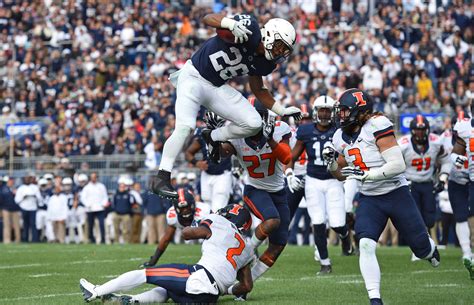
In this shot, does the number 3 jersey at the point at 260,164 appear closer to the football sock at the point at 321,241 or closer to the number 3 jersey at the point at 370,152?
the number 3 jersey at the point at 370,152

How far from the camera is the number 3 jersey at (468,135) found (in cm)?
1116

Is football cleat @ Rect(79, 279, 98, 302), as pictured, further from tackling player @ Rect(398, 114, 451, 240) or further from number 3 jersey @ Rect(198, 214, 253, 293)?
tackling player @ Rect(398, 114, 451, 240)

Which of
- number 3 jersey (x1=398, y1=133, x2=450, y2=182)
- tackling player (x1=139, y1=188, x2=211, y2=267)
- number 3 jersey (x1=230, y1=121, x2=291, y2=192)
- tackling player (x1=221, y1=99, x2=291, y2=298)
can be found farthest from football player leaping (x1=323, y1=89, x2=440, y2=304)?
number 3 jersey (x1=398, y1=133, x2=450, y2=182)

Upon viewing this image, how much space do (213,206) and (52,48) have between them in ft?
48.1

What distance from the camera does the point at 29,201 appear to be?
22078 millimetres

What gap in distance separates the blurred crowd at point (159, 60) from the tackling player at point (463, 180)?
24.5 ft

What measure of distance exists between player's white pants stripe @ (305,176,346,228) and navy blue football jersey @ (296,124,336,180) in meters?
0.11

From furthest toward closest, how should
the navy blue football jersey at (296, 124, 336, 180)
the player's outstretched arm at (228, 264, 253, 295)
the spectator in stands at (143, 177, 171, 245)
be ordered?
the spectator in stands at (143, 177, 171, 245) < the navy blue football jersey at (296, 124, 336, 180) < the player's outstretched arm at (228, 264, 253, 295)

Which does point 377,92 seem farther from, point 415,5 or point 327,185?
point 327,185

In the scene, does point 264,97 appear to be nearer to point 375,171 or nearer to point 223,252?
point 375,171

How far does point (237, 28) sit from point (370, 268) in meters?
2.22

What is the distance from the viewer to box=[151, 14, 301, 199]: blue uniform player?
830 centimetres

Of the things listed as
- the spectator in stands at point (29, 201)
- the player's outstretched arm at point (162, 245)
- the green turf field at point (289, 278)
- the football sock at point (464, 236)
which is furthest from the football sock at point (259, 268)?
the spectator in stands at point (29, 201)

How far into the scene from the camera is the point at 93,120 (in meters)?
24.4
